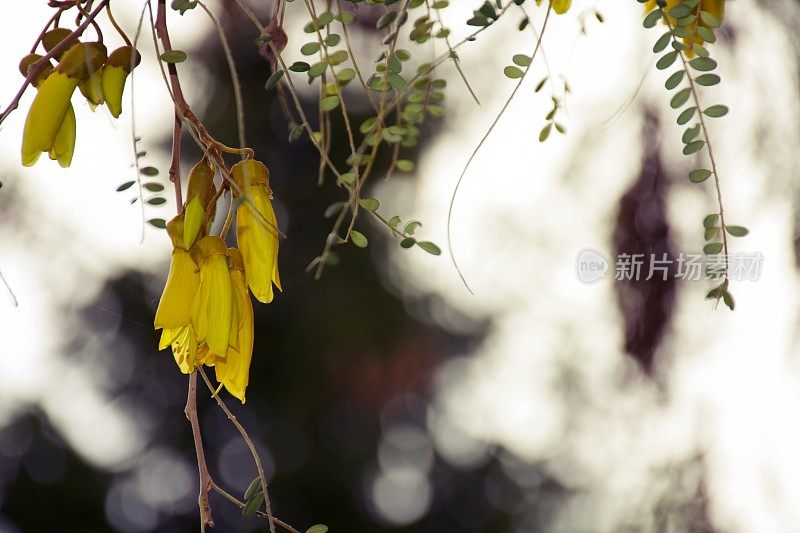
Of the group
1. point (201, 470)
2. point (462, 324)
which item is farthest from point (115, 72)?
point (462, 324)

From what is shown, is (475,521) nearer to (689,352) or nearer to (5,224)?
(689,352)

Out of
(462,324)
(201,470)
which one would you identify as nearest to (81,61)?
(201,470)

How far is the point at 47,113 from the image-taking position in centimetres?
26

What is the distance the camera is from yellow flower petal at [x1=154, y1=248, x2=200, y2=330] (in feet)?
0.86

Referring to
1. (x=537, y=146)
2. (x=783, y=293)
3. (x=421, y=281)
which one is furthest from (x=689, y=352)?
(x=421, y=281)

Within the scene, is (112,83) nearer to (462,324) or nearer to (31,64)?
(31,64)

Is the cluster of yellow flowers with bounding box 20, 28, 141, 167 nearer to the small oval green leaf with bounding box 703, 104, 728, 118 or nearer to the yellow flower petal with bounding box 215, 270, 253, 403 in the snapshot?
the yellow flower petal with bounding box 215, 270, 253, 403

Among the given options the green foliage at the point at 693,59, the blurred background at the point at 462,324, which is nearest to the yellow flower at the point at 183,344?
the green foliage at the point at 693,59

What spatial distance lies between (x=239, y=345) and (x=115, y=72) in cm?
9

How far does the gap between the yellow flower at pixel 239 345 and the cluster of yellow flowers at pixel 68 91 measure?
6 centimetres

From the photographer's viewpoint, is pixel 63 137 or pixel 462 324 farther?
pixel 462 324

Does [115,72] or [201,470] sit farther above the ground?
[115,72]

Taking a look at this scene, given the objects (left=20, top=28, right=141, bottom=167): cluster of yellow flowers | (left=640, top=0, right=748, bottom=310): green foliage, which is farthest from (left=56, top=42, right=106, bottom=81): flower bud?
(left=640, top=0, right=748, bottom=310): green foliage

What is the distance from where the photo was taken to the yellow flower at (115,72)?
27 centimetres
